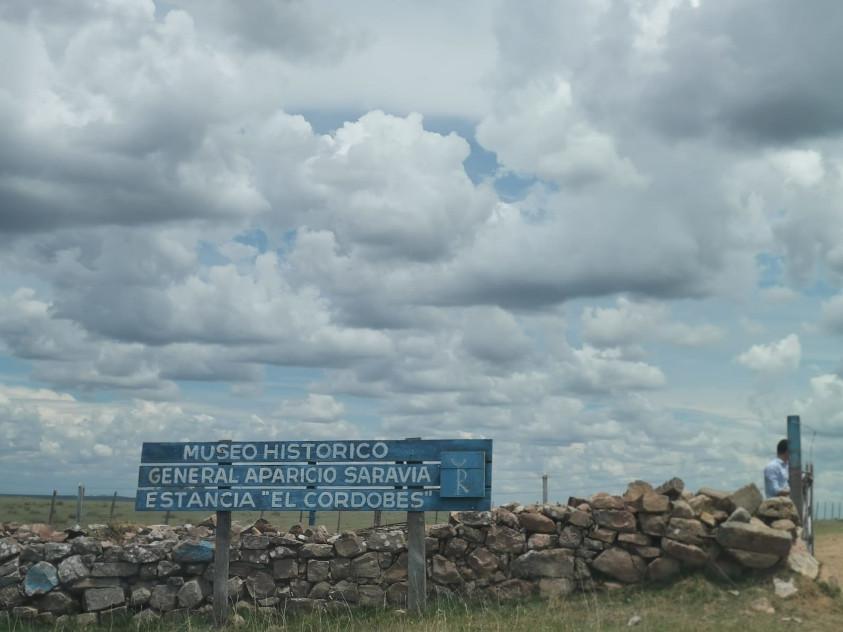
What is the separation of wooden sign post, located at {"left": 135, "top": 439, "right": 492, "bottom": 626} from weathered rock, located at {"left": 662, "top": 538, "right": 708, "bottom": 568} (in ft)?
9.31

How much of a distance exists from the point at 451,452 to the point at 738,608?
15.7 ft

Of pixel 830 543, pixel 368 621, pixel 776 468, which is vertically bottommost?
pixel 368 621

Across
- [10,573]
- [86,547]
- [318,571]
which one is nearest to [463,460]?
[318,571]

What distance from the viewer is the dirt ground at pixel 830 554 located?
15.2 metres

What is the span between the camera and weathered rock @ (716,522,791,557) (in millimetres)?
14242

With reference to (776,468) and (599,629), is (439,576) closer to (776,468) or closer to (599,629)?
(599,629)

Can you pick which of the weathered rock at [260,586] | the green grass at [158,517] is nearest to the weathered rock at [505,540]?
the weathered rock at [260,586]

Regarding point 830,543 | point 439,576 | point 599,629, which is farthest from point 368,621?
point 830,543

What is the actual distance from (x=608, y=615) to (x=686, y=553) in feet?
5.73

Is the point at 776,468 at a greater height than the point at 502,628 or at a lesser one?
greater

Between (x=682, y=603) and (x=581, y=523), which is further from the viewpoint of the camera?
(x=581, y=523)

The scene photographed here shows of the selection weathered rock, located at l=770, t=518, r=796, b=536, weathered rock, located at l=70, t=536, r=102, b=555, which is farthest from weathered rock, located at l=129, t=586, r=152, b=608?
weathered rock, located at l=770, t=518, r=796, b=536

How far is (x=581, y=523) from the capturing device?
15.4 meters

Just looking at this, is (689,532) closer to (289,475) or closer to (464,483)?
(464,483)
